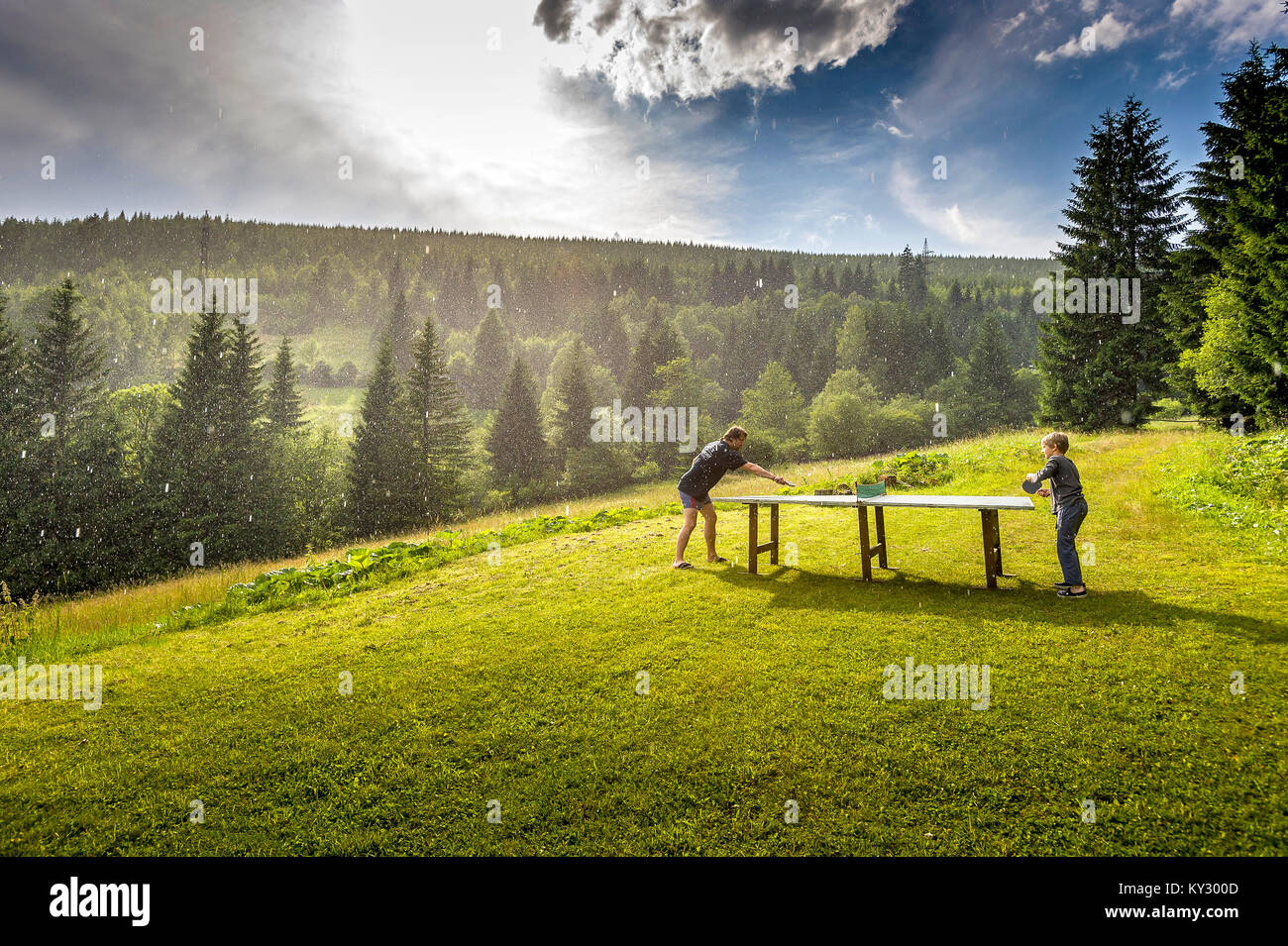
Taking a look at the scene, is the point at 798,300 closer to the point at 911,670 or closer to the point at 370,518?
the point at 370,518

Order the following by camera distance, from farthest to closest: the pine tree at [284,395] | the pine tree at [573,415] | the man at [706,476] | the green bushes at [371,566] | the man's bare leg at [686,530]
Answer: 1. the pine tree at [573,415]
2. the pine tree at [284,395]
3. the green bushes at [371,566]
4. the man's bare leg at [686,530]
5. the man at [706,476]

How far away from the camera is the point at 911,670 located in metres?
5.80

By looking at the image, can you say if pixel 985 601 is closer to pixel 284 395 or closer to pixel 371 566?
pixel 371 566

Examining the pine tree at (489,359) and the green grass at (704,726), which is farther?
the pine tree at (489,359)

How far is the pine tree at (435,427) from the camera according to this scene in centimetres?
3753

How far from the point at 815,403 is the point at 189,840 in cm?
5860

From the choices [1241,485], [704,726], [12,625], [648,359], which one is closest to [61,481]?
[12,625]

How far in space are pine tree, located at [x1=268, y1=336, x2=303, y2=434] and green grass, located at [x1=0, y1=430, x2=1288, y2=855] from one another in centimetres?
4804

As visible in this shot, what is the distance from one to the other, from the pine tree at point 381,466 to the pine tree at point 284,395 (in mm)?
14015

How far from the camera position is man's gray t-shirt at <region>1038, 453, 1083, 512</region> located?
26.2ft

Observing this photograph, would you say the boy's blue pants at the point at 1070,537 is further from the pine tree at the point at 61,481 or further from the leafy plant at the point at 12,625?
the pine tree at the point at 61,481

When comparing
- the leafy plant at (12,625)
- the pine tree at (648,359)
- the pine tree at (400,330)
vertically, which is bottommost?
the leafy plant at (12,625)

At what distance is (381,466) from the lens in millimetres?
37062

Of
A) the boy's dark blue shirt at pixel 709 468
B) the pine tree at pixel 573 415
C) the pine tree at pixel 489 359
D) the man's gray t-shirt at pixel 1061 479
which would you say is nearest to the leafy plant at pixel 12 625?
the boy's dark blue shirt at pixel 709 468
